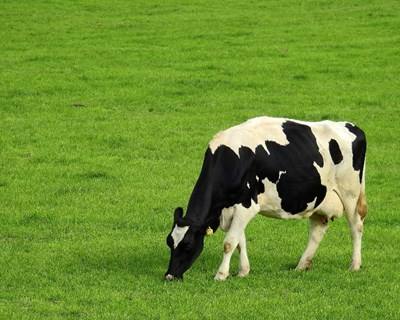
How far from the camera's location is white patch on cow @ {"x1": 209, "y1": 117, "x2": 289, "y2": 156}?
14.7 m

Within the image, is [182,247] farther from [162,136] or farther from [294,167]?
[162,136]

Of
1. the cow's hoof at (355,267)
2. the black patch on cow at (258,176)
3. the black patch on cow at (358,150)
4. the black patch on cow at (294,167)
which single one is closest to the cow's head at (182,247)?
the black patch on cow at (258,176)

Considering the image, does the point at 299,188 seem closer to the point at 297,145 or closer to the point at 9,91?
the point at 297,145

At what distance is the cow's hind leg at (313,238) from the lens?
50.1 ft

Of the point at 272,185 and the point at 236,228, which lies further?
the point at 272,185

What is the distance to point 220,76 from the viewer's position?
103ft

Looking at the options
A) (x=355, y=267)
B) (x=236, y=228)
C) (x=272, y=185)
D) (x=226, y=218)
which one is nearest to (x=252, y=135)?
(x=272, y=185)

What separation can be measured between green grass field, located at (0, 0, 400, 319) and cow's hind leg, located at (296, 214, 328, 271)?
0.15 meters

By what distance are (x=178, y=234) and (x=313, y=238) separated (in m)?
2.19

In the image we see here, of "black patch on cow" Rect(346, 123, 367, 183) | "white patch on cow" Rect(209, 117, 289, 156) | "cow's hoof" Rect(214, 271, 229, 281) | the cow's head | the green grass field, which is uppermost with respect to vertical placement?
"white patch on cow" Rect(209, 117, 289, 156)

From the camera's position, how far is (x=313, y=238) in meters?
15.5

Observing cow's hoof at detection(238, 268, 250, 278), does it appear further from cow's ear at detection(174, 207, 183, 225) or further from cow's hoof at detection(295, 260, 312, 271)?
cow's ear at detection(174, 207, 183, 225)

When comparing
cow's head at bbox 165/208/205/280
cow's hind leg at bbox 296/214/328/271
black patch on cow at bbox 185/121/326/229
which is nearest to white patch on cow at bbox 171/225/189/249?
cow's head at bbox 165/208/205/280

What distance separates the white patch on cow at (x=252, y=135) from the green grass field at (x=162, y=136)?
5.58 feet
